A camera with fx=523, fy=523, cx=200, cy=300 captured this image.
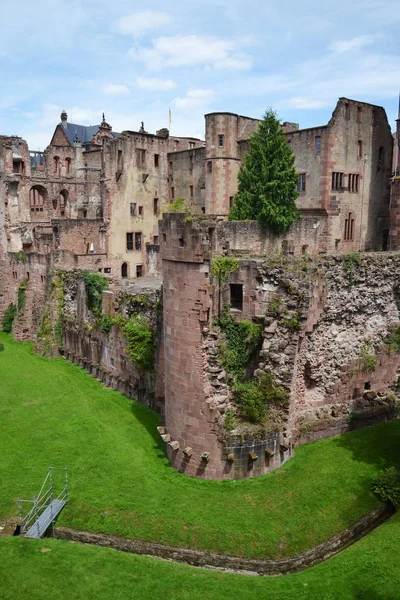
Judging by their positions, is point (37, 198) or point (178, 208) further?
point (37, 198)

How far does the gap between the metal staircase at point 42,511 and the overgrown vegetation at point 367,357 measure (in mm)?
10573

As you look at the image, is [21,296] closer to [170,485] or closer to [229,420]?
[170,485]

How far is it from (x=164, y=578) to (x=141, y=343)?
10.4 metres

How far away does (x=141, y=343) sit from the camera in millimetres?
20688

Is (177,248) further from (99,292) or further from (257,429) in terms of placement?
(99,292)

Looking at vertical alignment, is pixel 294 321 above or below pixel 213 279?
below

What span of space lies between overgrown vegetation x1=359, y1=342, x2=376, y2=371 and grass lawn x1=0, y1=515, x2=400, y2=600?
22.7 feet

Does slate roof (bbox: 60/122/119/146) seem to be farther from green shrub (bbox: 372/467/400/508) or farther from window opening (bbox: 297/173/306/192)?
green shrub (bbox: 372/467/400/508)

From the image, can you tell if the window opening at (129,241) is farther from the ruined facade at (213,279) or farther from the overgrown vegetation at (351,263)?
the overgrown vegetation at (351,263)


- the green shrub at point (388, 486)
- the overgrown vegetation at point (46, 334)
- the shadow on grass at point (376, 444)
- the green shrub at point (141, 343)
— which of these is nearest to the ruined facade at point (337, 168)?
the overgrown vegetation at point (46, 334)

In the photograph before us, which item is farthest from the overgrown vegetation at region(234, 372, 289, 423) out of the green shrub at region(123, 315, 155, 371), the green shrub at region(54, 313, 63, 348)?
the green shrub at region(54, 313, 63, 348)

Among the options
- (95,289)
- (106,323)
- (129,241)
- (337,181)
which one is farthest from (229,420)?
(129,241)

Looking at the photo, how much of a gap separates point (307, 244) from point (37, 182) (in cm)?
2211

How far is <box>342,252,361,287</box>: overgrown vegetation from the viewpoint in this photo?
17531mm
